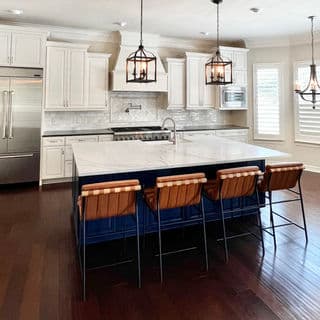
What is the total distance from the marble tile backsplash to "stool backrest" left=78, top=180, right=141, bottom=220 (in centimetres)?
395

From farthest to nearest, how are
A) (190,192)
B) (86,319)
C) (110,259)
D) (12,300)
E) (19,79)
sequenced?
(19,79), (110,259), (190,192), (12,300), (86,319)

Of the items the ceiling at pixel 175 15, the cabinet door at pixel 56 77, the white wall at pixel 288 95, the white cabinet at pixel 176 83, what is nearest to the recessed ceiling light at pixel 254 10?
the ceiling at pixel 175 15

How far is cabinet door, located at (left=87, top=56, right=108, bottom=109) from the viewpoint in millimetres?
5637

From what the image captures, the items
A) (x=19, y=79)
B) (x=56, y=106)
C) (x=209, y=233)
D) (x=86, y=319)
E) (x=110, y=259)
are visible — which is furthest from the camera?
(x=56, y=106)


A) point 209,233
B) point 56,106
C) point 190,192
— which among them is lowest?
point 209,233

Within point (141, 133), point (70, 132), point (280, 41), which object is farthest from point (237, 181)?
point (280, 41)

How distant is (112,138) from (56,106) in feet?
3.94

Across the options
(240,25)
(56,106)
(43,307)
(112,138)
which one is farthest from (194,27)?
(43,307)

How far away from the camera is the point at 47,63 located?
208 inches

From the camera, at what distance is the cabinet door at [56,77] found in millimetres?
5320

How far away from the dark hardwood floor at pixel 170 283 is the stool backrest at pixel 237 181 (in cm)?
61

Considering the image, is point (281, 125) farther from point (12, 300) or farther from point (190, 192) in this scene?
point (12, 300)

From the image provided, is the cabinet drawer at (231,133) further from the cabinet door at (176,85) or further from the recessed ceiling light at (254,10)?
the recessed ceiling light at (254,10)

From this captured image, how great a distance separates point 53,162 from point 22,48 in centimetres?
204
